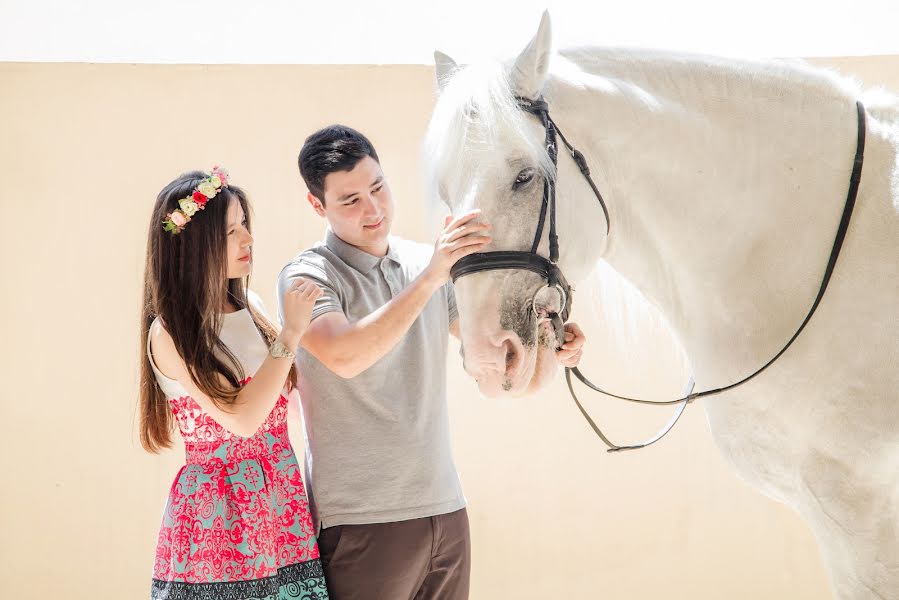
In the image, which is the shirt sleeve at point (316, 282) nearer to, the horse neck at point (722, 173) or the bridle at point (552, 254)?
the bridle at point (552, 254)

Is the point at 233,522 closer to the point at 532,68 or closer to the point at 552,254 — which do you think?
the point at 552,254

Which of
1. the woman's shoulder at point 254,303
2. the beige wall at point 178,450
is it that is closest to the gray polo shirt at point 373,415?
the woman's shoulder at point 254,303

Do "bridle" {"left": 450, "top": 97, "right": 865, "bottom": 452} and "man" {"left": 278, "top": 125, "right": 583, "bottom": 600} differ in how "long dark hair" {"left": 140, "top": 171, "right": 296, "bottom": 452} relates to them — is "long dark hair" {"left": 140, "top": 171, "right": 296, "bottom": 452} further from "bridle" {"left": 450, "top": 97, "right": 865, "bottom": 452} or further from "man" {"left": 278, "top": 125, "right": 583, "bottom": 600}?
"bridle" {"left": 450, "top": 97, "right": 865, "bottom": 452}

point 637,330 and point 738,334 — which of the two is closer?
point 738,334

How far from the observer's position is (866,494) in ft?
3.83

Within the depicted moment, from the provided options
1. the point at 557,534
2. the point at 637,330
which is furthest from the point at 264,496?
the point at 557,534

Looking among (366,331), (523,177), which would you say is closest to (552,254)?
(523,177)

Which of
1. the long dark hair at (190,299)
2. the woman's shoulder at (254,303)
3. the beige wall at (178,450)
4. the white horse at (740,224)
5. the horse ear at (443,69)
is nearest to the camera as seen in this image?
the white horse at (740,224)

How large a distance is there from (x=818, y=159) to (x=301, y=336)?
87cm

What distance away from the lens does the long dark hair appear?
1463 mm

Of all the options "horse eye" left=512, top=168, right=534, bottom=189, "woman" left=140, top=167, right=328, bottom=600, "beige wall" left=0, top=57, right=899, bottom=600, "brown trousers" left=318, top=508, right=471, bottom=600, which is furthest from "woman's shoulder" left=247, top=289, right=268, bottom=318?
"beige wall" left=0, top=57, right=899, bottom=600

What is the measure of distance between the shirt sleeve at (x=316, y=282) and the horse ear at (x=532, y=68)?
20.9 inches

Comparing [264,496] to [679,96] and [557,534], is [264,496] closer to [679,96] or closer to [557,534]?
[679,96]

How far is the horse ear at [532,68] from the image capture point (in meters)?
1.17
